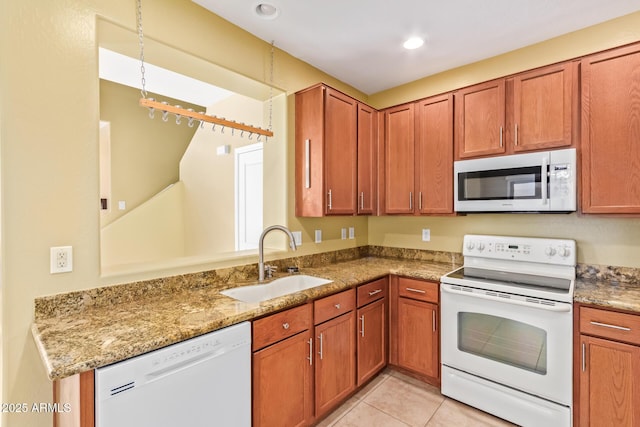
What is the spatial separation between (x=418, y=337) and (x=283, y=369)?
125cm

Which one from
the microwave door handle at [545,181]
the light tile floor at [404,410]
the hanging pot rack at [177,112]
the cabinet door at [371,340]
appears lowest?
the light tile floor at [404,410]

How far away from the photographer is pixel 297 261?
8.51ft

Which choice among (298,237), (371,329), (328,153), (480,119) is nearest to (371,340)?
(371,329)

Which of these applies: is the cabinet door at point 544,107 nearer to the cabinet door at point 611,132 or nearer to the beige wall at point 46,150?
the cabinet door at point 611,132

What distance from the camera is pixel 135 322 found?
133cm

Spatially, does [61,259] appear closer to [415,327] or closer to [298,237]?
[298,237]

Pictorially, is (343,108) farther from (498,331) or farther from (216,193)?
(216,193)

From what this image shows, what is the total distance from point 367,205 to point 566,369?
5.80 ft

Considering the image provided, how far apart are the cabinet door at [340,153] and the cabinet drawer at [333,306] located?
26.4 inches

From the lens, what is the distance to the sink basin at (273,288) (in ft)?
6.46

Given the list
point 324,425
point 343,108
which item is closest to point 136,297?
point 324,425

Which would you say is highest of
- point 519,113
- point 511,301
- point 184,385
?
point 519,113

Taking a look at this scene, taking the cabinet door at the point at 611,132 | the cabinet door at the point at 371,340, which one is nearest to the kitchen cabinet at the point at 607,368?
the cabinet door at the point at 611,132

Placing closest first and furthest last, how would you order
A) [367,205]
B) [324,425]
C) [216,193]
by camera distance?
1. [324,425]
2. [367,205]
3. [216,193]
